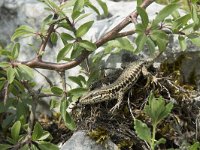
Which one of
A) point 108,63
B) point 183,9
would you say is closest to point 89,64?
point 108,63

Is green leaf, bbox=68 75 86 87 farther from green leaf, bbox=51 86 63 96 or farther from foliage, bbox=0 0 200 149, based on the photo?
green leaf, bbox=51 86 63 96

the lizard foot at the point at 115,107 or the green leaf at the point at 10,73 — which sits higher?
the green leaf at the point at 10,73

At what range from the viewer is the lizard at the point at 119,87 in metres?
3.79

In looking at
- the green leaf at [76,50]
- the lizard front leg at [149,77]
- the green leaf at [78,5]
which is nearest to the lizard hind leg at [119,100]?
the lizard front leg at [149,77]

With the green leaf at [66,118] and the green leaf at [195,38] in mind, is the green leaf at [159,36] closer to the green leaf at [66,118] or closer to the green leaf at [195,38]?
the green leaf at [195,38]

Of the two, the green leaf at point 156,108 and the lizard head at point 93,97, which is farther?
the lizard head at point 93,97

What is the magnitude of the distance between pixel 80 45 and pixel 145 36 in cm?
53

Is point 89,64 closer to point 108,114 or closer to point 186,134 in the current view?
point 108,114

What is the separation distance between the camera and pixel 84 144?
3.68m

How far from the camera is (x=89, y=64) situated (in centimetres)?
412

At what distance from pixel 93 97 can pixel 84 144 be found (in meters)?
0.39

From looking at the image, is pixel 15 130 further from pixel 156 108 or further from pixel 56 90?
pixel 156 108

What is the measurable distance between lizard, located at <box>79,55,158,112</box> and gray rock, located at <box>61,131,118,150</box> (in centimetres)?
28

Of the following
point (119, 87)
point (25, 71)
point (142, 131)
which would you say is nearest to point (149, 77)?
point (119, 87)
